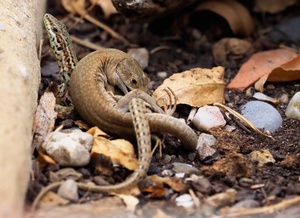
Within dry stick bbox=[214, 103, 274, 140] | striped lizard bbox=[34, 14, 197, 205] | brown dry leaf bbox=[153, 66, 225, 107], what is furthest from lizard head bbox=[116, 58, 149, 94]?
dry stick bbox=[214, 103, 274, 140]

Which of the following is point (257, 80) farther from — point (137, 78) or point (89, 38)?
point (89, 38)

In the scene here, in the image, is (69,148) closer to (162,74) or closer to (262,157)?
(262,157)

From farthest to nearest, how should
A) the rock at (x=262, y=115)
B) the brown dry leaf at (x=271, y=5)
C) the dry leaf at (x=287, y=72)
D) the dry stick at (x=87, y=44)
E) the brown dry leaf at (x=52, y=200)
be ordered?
1. the brown dry leaf at (x=271, y=5)
2. the dry stick at (x=87, y=44)
3. the dry leaf at (x=287, y=72)
4. the rock at (x=262, y=115)
5. the brown dry leaf at (x=52, y=200)

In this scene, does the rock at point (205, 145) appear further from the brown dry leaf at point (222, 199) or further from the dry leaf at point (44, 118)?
the dry leaf at point (44, 118)

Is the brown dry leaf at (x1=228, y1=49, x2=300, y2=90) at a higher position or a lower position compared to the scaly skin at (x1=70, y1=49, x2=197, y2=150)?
lower

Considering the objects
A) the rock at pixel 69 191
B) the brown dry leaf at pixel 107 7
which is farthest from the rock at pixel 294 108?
the brown dry leaf at pixel 107 7

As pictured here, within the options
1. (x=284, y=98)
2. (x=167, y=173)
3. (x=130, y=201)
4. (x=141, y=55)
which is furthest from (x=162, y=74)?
(x=130, y=201)

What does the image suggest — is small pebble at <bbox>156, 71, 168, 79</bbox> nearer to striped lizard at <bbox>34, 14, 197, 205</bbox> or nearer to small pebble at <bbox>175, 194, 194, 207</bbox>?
striped lizard at <bbox>34, 14, 197, 205</bbox>
